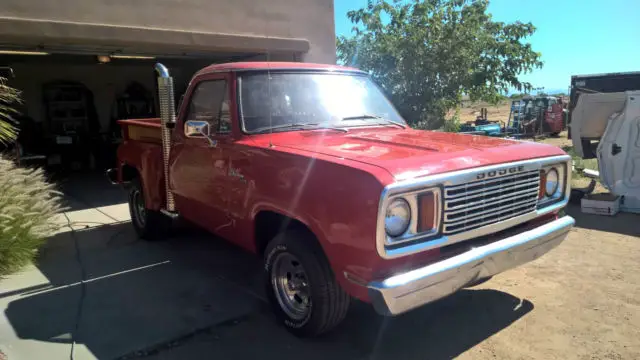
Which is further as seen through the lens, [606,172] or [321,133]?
[606,172]

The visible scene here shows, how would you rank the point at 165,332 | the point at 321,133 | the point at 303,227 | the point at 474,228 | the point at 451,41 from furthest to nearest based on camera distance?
the point at 451,41 < the point at 321,133 < the point at 165,332 < the point at 303,227 < the point at 474,228

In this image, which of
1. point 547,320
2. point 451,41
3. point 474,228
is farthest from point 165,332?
point 451,41

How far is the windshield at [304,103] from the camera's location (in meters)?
4.09

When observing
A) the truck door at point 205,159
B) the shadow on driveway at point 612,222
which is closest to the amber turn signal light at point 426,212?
the truck door at point 205,159

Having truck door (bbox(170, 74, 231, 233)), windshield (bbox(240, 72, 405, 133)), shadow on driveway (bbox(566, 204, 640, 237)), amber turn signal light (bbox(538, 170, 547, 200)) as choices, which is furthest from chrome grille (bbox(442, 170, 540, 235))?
shadow on driveway (bbox(566, 204, 640, 237))

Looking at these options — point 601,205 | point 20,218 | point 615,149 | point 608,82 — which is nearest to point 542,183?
point 601,205

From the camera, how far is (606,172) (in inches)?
275

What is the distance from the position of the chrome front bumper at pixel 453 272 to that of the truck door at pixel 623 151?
4.11 m

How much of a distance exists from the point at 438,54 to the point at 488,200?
11.9m

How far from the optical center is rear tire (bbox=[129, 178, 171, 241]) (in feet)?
19.3

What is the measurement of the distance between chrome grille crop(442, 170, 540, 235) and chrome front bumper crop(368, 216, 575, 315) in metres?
0.17

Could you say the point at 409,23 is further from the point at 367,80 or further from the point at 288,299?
the point at 288,299

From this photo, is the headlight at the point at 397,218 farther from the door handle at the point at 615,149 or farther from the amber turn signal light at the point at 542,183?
the door handle at the point at 615,149

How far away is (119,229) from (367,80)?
415 cm
